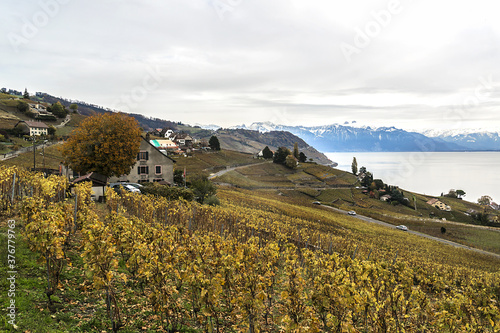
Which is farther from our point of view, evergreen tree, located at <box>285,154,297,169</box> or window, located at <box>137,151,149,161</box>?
evergreen tree, located at <box>285,154,297,169</box>

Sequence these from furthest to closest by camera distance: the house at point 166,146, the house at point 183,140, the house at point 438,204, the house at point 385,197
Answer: the house at point 183,140 → the house at point 166,146 → the house at point 385,197 → the house at point 438,204

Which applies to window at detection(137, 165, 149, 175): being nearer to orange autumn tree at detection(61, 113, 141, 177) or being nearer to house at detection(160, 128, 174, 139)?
orange autumn tree at detection(61, 113, 141, 177)

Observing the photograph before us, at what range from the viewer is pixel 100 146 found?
38688 millimetres

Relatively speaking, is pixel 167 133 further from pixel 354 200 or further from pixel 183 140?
pixel 354 200

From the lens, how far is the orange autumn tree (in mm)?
37969

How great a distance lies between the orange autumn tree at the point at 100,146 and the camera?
38.0 meters

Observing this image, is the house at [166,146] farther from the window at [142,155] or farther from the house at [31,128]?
the window at [142,155]

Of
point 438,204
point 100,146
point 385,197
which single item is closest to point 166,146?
point 385,197

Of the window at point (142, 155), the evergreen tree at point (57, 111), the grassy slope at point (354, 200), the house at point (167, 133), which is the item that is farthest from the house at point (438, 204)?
the evergreen tree at point (57, 111)

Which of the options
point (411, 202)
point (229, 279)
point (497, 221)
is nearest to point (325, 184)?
point (411, 202)

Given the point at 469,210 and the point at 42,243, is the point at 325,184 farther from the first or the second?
the point at 42,243

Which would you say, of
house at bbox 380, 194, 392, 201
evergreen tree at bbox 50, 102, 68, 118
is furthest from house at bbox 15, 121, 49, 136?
house at bbox 380, 194, 392, 201

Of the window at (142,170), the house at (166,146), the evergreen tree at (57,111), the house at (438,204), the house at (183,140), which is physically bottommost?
the house at (438,204)

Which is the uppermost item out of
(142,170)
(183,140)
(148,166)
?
(183,140)
